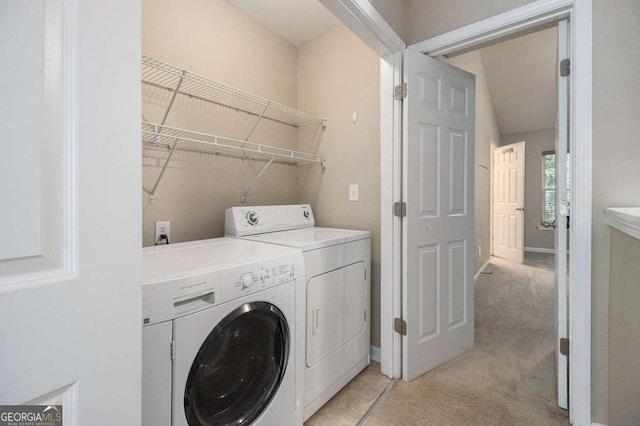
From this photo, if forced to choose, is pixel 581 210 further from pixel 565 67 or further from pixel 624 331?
pixel 565 67

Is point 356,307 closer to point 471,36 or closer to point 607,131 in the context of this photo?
point 607,131

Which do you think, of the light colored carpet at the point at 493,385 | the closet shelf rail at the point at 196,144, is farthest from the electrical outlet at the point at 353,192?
the light colored carpet at the point at 493,385

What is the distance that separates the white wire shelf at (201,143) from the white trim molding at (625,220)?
1677mm

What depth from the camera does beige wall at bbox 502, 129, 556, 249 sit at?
579 centimetres

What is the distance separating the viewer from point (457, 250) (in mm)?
1997

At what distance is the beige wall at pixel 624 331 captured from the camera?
1.17 meters

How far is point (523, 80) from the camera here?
461cm

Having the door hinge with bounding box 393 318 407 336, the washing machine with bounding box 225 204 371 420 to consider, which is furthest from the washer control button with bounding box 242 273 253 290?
the door hinge with bounding box 393 318 407 336

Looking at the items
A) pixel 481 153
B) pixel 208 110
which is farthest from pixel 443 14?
pixel 481 153

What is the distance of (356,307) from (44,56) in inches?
66.2

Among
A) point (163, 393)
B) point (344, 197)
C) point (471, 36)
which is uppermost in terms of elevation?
point (471, 36)

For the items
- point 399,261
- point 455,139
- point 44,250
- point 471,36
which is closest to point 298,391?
point 399,261

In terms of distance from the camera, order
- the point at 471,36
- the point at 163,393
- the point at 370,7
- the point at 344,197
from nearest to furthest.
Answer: the point at 163,393, the point at 370,7, the point at 471,36, the point at 344,197

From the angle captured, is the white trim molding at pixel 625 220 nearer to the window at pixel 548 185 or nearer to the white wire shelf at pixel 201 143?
the white wire shelf at pixel 201 143
